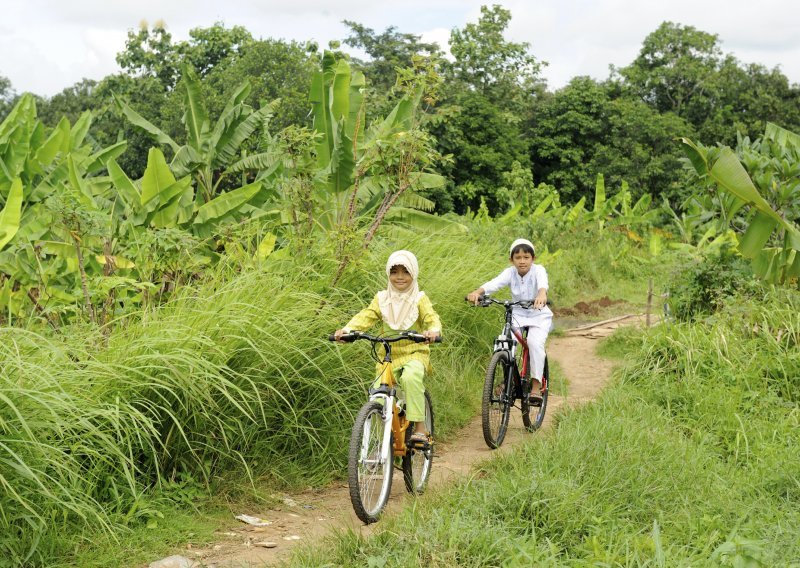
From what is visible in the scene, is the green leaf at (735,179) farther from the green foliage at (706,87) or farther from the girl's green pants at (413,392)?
the green foliage at (706,87)

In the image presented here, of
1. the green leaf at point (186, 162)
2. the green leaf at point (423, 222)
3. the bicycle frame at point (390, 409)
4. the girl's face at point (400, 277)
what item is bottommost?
the bicycle frame at point (390, 409)

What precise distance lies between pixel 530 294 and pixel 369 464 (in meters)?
2.62

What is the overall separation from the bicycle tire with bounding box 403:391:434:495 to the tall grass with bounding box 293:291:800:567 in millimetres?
328

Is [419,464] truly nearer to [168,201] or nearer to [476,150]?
[168,201]

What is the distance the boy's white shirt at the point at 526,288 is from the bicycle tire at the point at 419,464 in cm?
150

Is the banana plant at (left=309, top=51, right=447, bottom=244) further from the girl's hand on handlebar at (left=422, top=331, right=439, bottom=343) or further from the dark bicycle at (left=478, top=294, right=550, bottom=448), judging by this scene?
the girl's hand on handlebar at (left=422, top=331, right=439, bottom=343)

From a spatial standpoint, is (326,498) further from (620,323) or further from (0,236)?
(620,323)

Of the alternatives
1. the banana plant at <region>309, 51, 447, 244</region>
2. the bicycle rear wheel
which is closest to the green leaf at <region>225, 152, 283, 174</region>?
the banana plant at <region>309, 51, 447, 244</region>

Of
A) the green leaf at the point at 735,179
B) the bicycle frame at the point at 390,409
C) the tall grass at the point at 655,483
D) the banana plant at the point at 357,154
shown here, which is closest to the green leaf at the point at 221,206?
the banana plant at the point at 357,154

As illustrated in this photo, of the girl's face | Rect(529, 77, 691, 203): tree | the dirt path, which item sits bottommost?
the dirt path

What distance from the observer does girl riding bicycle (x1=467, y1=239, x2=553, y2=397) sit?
23.6 ft

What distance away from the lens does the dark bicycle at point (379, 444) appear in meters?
5.01

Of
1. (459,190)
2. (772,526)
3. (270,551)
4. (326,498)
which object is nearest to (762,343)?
(772,526)

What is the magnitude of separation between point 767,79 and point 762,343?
34335mm
